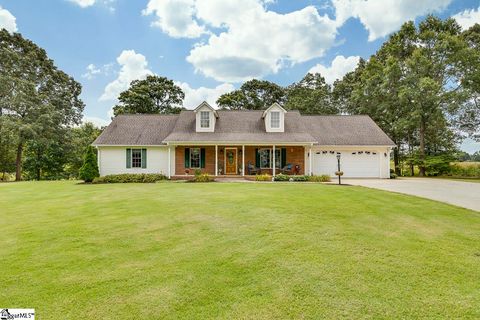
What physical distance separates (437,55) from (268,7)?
16.8 metres

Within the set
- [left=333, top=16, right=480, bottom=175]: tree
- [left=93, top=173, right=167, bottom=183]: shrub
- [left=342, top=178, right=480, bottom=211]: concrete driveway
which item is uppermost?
[left=333, top=16, right=480, bottom=175]: tree

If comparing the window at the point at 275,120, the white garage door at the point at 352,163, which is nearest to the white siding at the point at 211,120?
the window at the point at 275,120

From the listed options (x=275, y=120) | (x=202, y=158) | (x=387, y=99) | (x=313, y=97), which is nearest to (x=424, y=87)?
(x=387, y=99)

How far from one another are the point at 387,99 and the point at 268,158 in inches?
601

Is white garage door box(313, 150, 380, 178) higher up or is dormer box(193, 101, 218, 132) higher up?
dormer box(193, 101, 218, 132)

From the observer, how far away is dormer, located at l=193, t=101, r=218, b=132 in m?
20.7

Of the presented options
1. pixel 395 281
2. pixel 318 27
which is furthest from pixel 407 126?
pixel 395 281

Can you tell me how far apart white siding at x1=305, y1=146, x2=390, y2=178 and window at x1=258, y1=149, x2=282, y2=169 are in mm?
2202

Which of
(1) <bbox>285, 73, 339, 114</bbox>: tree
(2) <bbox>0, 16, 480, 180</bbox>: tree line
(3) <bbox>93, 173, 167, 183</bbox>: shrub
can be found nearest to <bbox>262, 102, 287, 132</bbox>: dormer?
(3) <bbox>93, 173, 167, 183</bbox>: shrub

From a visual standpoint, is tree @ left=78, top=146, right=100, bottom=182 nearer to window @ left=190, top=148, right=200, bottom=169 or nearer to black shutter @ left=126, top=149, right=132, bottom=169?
black shutter @ left=126, top=149, right=132, bottom=169

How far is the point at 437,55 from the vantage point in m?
23.7

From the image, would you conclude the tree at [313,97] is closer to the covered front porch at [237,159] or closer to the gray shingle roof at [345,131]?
the gray shingle roof at [345,131]

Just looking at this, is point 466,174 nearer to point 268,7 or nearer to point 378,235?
point 268,7

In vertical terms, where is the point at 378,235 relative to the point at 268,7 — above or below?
below
